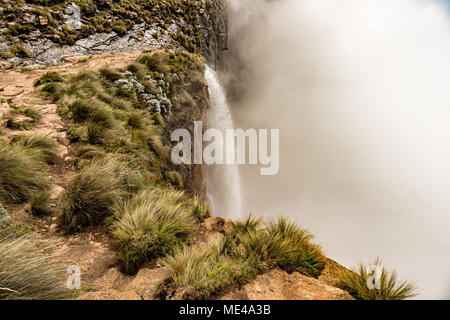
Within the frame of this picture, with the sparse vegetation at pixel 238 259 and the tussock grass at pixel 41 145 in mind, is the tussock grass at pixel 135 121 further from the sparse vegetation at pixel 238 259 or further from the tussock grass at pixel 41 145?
the sparse vegetation at pixel 238 259

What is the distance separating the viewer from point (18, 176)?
3.36m

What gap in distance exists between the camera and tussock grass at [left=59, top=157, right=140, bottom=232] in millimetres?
3170

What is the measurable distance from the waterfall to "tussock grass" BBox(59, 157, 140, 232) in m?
13.5

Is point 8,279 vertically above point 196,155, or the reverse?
point 196,155

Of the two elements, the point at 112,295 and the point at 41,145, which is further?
the point at 41,145

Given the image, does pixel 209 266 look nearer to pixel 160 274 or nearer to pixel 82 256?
pixel 160 274

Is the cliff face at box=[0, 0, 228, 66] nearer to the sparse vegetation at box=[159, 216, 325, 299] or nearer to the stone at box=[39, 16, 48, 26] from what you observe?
the stone at box=[39, 16, 48, 26]

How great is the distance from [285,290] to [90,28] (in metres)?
18.6

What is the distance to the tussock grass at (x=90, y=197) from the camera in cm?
317

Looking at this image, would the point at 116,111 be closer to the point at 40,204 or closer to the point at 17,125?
the point at 17,125

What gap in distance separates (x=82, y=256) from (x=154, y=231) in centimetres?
98

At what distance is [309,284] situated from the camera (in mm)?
2488

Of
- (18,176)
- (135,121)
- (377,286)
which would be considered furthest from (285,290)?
(135,121)

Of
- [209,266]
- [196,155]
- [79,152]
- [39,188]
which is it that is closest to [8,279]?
[209,266]
